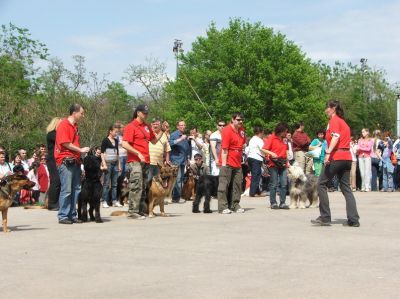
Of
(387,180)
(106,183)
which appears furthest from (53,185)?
(387,180)

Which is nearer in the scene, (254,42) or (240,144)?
(240,144)

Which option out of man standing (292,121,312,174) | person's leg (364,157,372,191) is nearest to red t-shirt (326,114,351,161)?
man standing (292,121,312,174)

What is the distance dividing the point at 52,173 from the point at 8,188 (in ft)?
12.4

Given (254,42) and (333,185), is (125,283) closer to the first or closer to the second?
(333,185)

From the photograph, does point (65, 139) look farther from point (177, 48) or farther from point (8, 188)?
point (177, 48)

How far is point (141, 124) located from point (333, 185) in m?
11.2

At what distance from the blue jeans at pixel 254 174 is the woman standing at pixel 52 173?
19.9 ft

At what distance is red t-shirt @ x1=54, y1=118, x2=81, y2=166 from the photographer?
1148 cm

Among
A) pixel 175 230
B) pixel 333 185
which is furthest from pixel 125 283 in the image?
pixel 333 185

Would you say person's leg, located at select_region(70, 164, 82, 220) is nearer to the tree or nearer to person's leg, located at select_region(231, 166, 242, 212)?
person's leg, located at select_region(231, 166, 242, 212)

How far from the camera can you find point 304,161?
1933cm

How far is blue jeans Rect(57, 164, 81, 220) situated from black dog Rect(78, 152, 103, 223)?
121 mm

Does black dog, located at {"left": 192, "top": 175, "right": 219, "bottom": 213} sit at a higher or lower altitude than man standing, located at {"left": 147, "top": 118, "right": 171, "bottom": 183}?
lower

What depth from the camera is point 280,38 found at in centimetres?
6178
